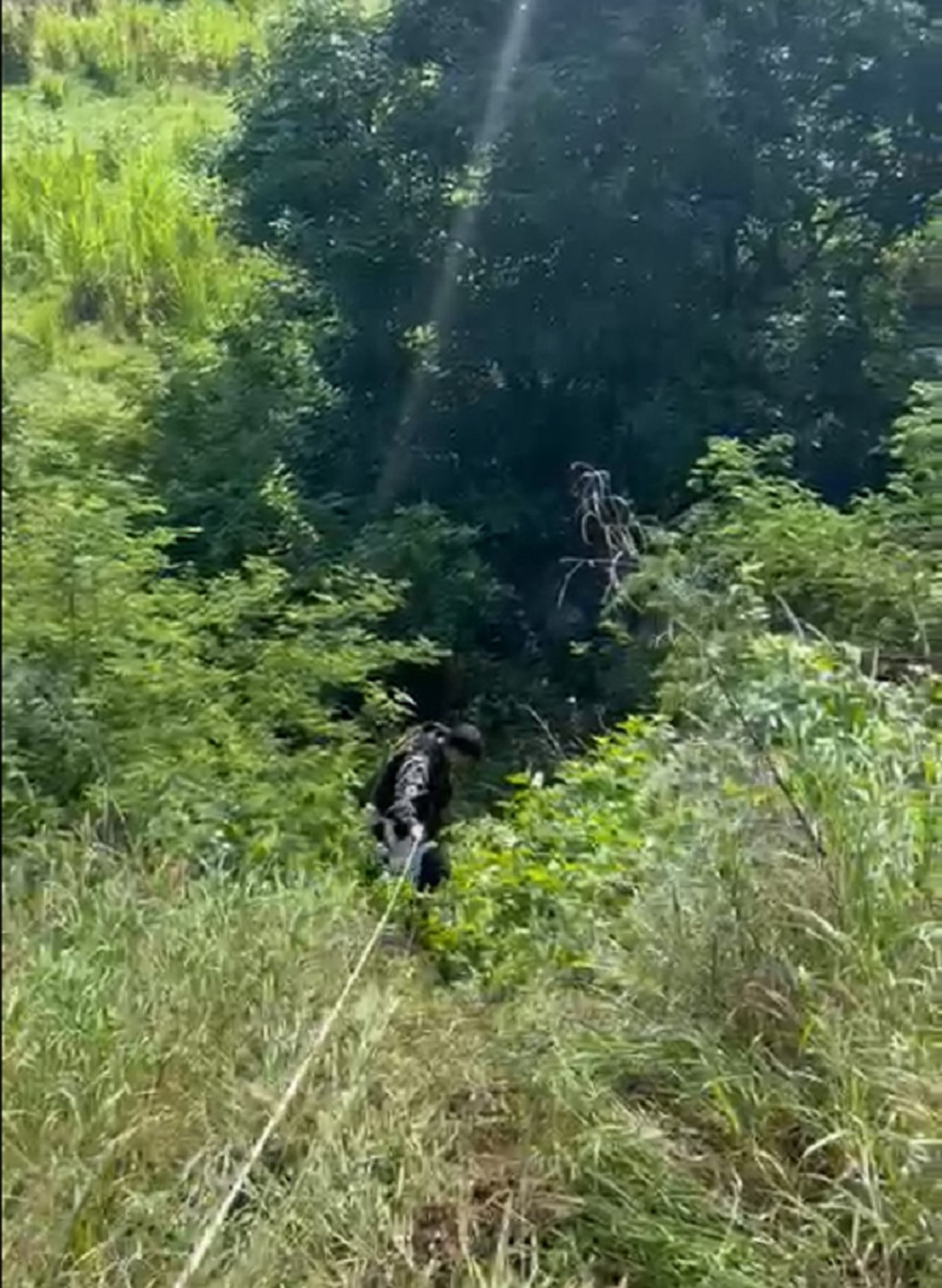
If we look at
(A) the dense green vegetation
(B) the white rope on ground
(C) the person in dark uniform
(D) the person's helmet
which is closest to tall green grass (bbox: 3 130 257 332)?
(A) the dense green vegetation

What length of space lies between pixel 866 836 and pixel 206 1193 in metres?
0.95

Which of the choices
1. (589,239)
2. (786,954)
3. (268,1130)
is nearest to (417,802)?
(786,954)

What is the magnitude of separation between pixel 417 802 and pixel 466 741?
26.7 inches

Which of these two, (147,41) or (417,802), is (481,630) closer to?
(417,802)

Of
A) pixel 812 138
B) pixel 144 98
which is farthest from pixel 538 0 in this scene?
pixel 144 98

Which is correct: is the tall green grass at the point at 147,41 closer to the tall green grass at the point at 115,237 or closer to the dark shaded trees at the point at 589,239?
the tall green grass at the point at 115,237

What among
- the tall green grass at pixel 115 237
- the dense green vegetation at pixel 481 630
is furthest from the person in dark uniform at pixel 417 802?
the tall green grass at pixel 115 237

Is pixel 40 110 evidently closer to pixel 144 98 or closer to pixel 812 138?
pixel 144 98

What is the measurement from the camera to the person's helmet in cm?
396

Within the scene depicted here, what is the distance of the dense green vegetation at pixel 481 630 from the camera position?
151 centimetres

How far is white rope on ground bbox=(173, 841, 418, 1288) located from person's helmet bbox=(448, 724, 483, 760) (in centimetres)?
171

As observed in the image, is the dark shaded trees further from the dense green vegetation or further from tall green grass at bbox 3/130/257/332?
tall green grass at bbox 3/130/257/332

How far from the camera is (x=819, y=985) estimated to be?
1937 millimetres

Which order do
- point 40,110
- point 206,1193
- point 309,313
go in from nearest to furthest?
point 40,110 < point 206,1193 < point 309,313
